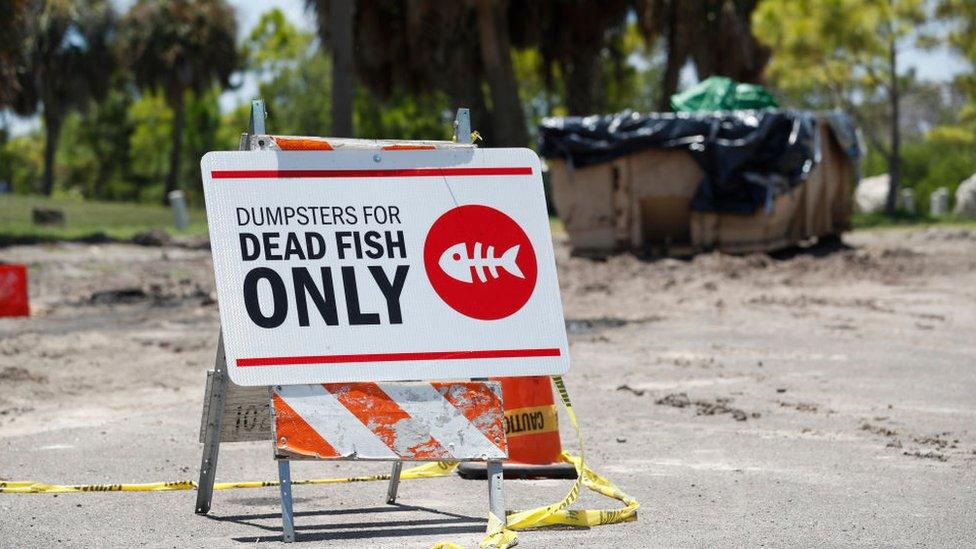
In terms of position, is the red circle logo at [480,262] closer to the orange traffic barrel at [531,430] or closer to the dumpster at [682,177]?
the orange traffic barrel at [531,430]

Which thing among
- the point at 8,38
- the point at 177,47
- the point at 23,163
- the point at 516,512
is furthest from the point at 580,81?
the point at 23,163

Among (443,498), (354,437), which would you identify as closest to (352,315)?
(354,437)

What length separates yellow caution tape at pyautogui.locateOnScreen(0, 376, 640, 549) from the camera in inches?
194

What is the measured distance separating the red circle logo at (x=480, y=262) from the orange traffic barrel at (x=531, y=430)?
46.9 inches

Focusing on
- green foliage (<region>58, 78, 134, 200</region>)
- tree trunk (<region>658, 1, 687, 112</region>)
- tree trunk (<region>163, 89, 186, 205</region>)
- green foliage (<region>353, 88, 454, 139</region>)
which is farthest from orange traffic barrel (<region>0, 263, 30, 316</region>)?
green foliage (<region>58, 78, 134, 200</region>)

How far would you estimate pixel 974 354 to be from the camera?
10352 mm

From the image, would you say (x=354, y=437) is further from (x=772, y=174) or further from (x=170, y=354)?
(x=772, y=174)

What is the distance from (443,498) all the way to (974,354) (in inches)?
229

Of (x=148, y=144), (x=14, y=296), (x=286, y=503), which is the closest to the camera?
(x=286, y=503)

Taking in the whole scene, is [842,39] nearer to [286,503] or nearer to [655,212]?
[655,212]

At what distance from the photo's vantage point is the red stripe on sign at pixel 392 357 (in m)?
4.96

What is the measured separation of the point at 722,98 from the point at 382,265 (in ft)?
51.9

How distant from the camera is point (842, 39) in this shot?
32781 millimetres

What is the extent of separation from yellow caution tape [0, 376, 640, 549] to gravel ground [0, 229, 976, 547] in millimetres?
59
